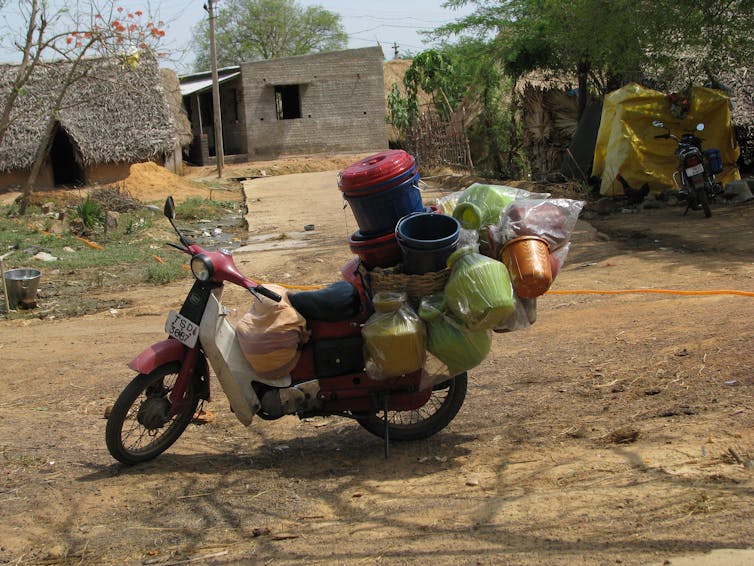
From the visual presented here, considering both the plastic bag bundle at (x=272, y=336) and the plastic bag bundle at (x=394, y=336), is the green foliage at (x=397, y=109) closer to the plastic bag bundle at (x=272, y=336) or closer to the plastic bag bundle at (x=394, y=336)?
the plastic bag bundle at (x=272, y=336)

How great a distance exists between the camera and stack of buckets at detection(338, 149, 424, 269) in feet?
13.4

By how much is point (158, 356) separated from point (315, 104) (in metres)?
27.2

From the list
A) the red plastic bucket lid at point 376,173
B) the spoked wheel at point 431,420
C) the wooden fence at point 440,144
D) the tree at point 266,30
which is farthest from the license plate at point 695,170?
the tree at point 266,30

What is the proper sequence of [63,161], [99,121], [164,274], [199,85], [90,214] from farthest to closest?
1. [199,85]
2. [63,161]
3. [99,121]
4. [90,214]
5. [164,274]

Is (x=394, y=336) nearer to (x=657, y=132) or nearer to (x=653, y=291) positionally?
(x=653, y=291)

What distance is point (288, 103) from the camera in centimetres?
3347

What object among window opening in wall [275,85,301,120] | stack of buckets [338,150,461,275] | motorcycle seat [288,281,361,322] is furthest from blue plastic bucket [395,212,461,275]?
window opening in wall [275,85,301,120]

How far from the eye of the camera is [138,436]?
4.35 meters

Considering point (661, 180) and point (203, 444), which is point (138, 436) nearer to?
point (203, 444)

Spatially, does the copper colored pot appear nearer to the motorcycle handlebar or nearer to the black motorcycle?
the motorcycle handlebar

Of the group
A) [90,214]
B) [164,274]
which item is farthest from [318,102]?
[164,274]

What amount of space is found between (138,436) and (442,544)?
6.71 ft

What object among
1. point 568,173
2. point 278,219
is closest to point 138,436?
point 278,219

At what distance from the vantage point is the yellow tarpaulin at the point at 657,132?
12211 millimetres
